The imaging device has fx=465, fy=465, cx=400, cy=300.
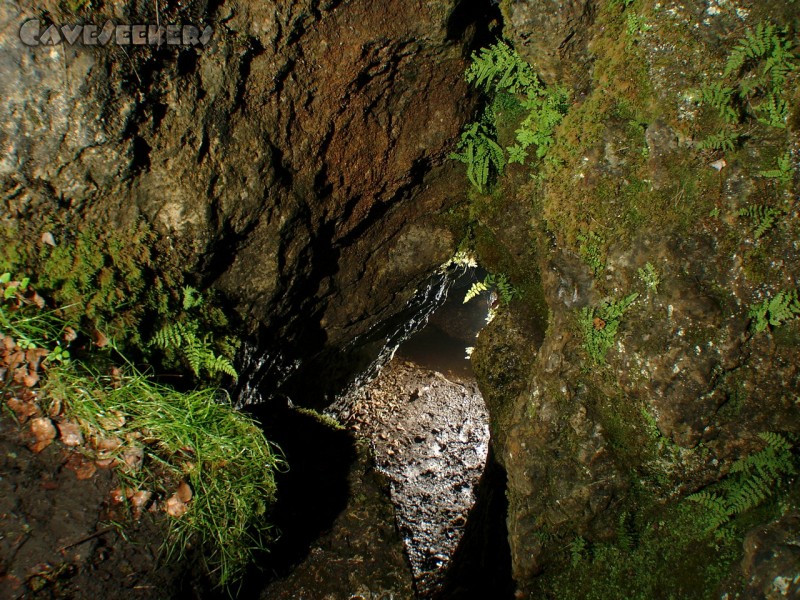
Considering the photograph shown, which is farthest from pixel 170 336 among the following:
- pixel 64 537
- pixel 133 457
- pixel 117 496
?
pixel 64 537

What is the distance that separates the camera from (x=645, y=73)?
11.5ft

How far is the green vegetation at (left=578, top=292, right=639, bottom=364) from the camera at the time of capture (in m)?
3.76

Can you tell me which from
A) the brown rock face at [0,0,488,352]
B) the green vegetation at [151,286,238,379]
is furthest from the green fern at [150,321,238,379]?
the brown rock face at [0,0,488,352]

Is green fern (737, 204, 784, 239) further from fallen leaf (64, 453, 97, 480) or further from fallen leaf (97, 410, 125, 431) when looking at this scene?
fallen leaf (64, 453, 97, 480)

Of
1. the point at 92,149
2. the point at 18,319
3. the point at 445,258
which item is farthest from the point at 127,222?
the point at 445,258

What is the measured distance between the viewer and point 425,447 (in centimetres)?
733

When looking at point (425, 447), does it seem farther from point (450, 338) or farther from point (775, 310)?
point (775, 310)

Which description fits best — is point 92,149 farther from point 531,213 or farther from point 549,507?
point 549,507

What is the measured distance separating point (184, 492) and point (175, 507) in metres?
0.11

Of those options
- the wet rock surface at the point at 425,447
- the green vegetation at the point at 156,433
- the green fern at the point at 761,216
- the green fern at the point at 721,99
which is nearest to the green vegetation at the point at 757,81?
the green fern at the point at 721,99

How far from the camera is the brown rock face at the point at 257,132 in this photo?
3.15 meters

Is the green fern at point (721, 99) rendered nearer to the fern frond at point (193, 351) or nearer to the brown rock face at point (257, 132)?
the brown rock face at point (257, 132)

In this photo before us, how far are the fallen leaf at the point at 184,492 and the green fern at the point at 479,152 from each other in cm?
373

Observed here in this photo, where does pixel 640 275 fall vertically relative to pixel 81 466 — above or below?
above
